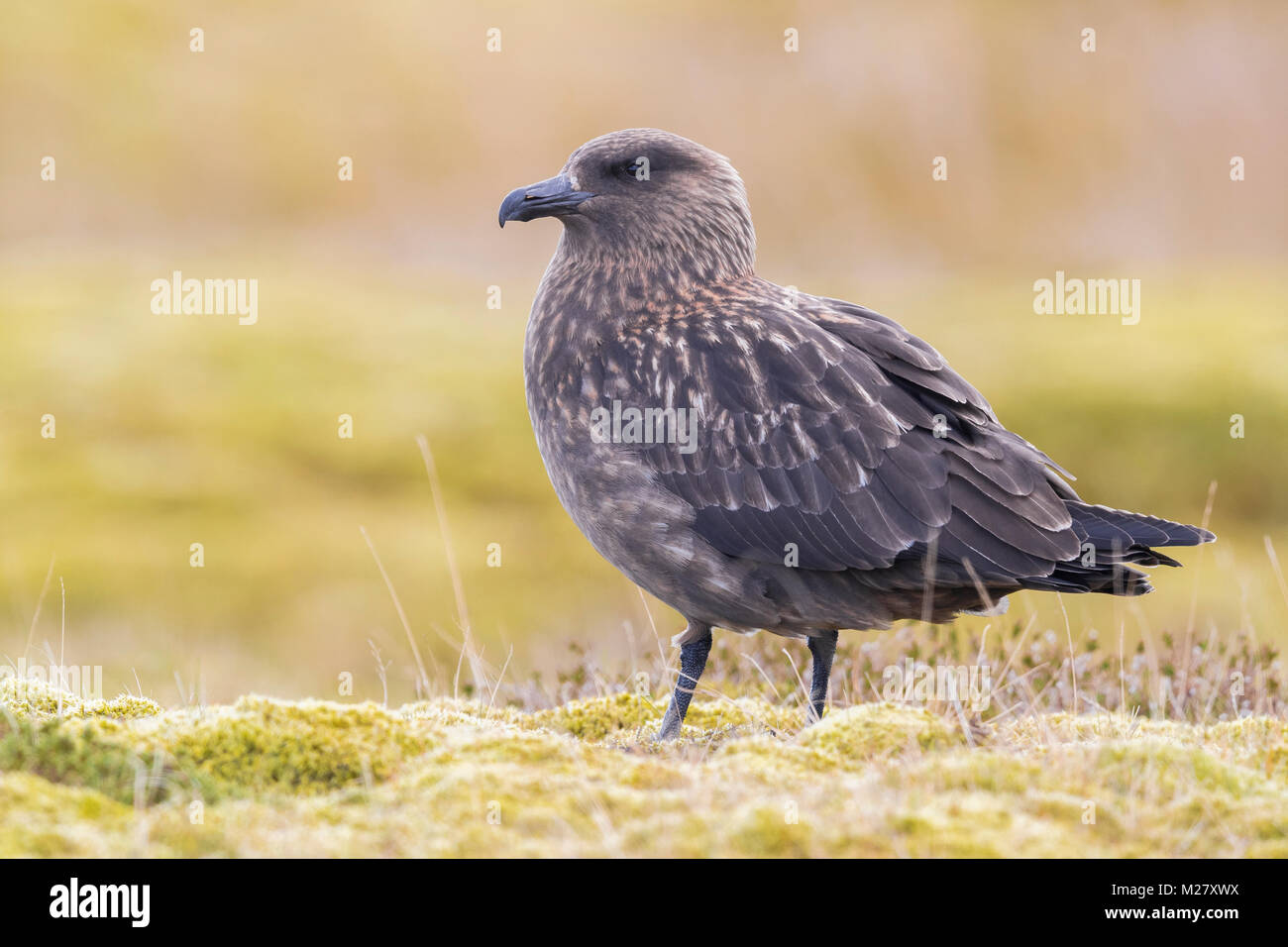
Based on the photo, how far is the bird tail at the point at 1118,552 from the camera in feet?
17.8

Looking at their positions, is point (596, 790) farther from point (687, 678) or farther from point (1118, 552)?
point (1118, 552)

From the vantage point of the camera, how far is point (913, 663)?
7.05 metres

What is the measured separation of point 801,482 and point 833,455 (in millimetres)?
188

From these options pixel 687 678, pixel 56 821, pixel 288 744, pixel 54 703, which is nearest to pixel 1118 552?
pixel 687 678

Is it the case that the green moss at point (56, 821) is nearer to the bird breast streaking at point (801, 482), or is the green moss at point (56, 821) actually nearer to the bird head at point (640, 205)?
the bird breast streaking at point (801, 482)

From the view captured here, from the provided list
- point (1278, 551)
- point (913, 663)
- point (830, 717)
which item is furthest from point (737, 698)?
point (1278, 551)

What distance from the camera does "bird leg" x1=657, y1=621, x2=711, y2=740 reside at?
5.57 m

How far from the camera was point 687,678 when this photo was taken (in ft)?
18.6

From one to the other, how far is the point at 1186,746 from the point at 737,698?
8.01ft

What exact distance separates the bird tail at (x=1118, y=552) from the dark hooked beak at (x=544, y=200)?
2.80 m

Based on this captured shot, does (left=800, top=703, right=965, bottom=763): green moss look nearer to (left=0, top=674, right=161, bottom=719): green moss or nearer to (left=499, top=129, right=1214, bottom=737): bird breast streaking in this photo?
(left=499, top=129, right=1214, bottom=737): bird breast streaking

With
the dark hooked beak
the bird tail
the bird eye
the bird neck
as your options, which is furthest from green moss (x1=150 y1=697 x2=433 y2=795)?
the bird eye

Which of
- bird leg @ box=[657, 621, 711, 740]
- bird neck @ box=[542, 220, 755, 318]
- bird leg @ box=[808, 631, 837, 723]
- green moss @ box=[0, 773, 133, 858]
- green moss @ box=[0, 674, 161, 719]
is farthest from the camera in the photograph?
bird neck @ box=[542, 220, 755, 318]

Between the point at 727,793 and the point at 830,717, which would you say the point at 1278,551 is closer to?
the point at 830,717
